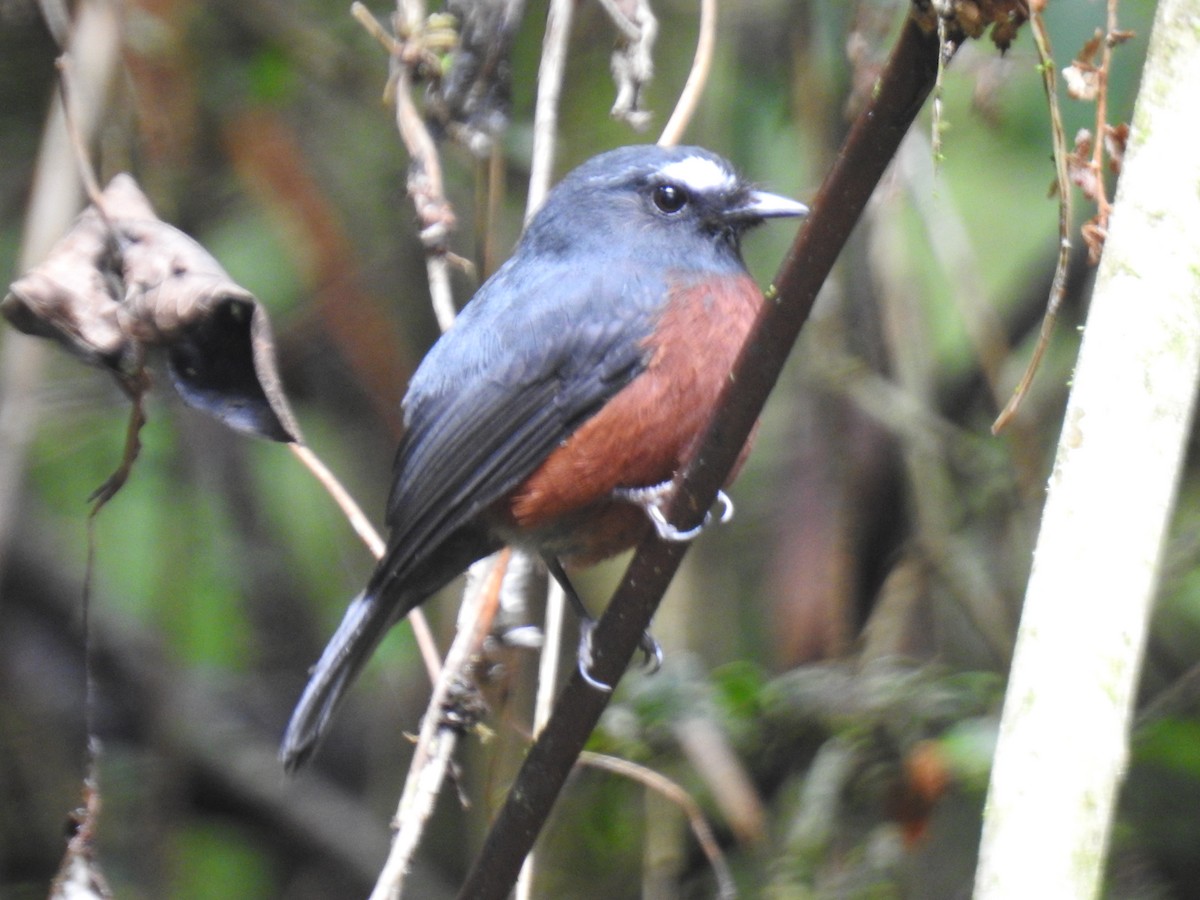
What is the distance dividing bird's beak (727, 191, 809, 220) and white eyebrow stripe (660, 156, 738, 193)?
0.05 m

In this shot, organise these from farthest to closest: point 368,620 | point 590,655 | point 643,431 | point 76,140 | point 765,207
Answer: point 765,207
point 368,620
point 643,431
point 76,140
point 590,655

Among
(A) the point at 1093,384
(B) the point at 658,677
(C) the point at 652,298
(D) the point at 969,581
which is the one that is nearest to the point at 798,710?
(B) the point at 658,677

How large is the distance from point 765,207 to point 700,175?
0.56 feet

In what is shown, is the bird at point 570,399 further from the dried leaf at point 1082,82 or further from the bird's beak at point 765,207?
the dried leaf at point 1082,82

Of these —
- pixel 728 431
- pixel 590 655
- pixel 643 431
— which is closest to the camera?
pixel 728 431

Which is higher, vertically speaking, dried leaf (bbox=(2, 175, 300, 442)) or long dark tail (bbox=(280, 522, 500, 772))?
dried leaf (bbox=(2, 175, 300, 442))

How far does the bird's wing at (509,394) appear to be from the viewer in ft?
10.2

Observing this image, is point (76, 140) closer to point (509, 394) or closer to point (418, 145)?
point (418, 145)

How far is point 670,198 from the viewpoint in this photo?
Answer: 3.45m

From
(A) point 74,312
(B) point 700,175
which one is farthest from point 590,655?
(B) point 700,175

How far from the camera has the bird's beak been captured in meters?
3.32

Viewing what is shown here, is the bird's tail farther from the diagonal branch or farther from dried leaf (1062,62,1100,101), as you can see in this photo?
dried leaf (1062,62,1100,101)

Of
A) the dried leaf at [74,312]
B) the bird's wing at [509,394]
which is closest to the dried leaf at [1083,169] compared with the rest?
the bird's wing at [509,394]

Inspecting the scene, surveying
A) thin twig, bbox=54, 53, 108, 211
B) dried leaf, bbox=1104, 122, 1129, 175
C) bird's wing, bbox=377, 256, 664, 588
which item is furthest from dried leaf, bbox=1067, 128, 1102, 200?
thin twig, bbox=54, 53, 108, 211
